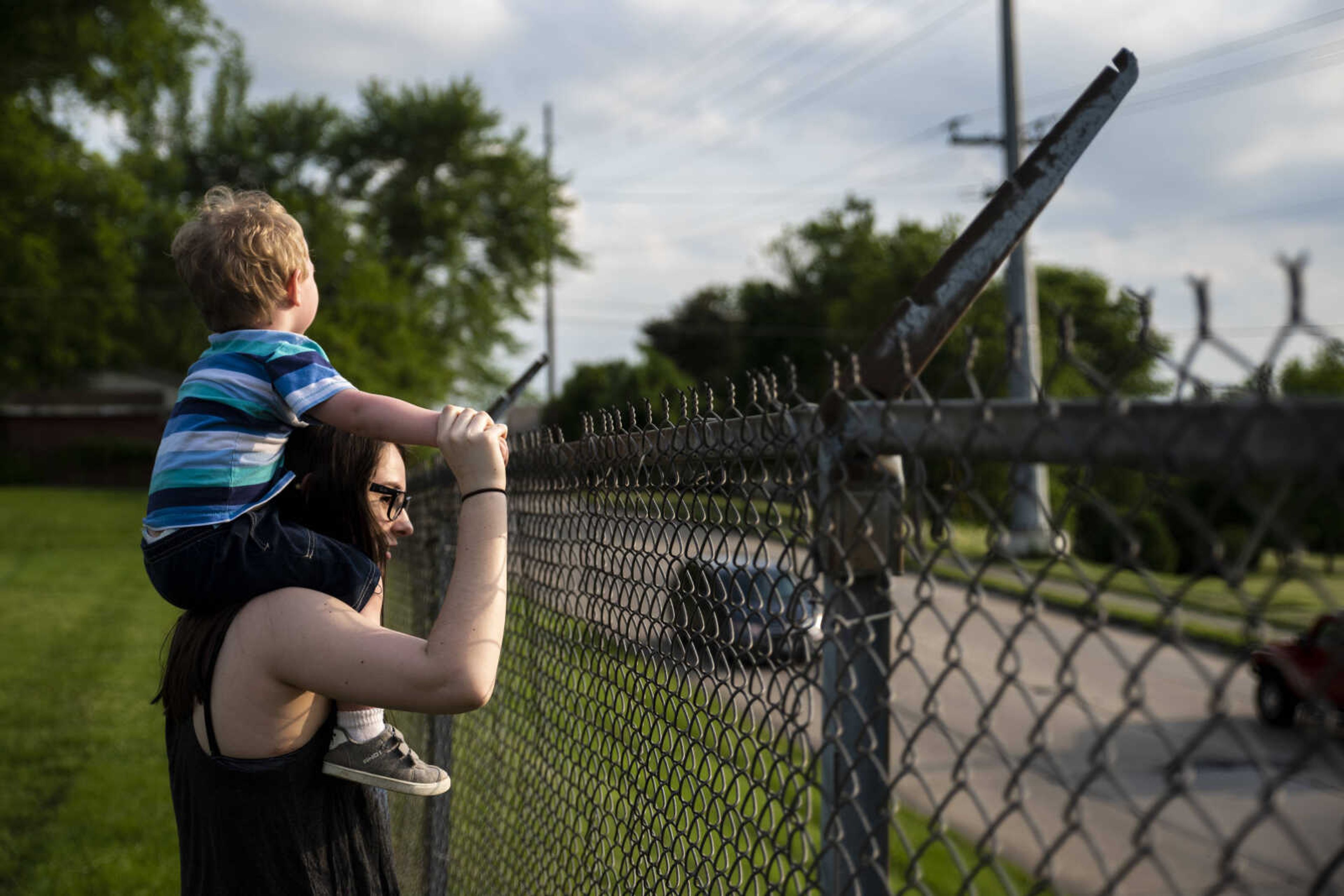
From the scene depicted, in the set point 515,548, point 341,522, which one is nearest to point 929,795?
point 341,522

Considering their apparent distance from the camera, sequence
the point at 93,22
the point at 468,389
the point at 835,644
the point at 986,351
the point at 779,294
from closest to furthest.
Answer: the point at 835,644
the point at 93,22
the point at 986,351
the point at 468,389
the point at 779,294

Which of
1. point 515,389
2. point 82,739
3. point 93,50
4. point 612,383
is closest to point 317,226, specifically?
point 612,383

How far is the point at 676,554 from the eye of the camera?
211 cm

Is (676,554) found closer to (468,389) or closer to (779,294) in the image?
(468,389)

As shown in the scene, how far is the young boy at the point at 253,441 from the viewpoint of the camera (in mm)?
1795

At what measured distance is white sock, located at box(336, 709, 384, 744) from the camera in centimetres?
190

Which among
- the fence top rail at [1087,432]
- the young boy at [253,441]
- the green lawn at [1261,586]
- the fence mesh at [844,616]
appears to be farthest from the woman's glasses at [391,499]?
the green lawn at [1261,586]

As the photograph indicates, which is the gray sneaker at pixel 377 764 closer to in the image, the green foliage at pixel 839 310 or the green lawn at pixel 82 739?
the green lawn at pixel 82 739

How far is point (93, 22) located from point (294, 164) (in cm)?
2505

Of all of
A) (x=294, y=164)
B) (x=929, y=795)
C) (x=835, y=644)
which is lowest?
(x=929, y=795)

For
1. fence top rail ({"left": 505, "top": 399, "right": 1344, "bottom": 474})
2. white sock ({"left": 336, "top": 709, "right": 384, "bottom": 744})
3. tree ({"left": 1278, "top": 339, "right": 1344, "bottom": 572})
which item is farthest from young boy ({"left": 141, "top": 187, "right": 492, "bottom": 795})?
tree ({"left": 1278, "top": 339, "right": 1344, "bottom": 572})

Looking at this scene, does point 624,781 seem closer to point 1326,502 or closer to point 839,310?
point 1326,502

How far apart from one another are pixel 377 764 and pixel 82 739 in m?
6.96

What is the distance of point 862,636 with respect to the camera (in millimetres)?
1360
